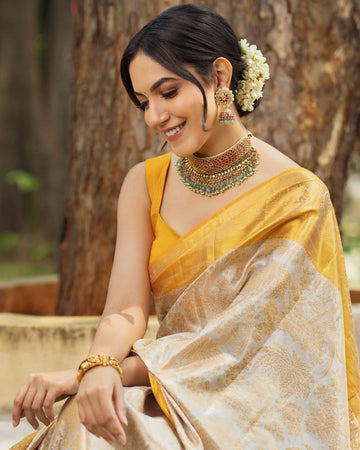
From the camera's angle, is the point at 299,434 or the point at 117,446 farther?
the point at 299,434

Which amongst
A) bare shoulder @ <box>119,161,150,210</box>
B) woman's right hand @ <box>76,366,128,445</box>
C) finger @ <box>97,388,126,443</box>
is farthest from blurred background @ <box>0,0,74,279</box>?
finger @ <box>97,388,126,443</box>

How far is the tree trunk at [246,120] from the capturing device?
3865 mm

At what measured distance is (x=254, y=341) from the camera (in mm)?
2336

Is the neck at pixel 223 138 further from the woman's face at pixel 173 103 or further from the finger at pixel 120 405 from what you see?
the finger at pixel 120 405

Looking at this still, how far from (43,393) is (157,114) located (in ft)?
2.64

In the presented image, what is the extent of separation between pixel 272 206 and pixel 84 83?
187 cm

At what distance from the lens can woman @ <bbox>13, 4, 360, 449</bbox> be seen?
224 centimetres

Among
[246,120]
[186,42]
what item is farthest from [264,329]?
[246,120]

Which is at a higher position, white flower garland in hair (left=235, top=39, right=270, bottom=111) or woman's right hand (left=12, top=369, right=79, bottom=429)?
white flower garland in hair (left=235, top=39, right=270, bottom=111)

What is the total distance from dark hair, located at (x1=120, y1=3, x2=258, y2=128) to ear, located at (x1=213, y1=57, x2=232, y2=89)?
20 mm

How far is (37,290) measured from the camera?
483 centimetres

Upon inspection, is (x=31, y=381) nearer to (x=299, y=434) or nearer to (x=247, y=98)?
(x=299, y=434)

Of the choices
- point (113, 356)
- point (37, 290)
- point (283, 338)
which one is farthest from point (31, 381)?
point (37, 290)

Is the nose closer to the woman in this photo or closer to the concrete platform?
the woman
